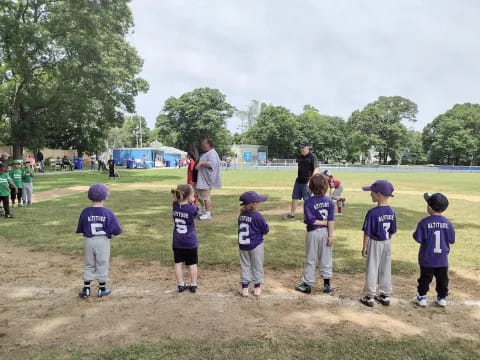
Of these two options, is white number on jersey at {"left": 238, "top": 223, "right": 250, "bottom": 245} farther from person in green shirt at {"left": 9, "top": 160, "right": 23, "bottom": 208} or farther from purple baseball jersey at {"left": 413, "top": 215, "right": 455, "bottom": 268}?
person in green shirt at {"left": 9, "top": 160, "right": 23, "bottom": 208}

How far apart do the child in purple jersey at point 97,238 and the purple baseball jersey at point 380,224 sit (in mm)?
2977

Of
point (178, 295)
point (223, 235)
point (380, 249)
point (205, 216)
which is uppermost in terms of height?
point (380, 249)

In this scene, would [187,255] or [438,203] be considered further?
[187,255]

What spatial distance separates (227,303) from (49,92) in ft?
100

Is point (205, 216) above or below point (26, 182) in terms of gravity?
below

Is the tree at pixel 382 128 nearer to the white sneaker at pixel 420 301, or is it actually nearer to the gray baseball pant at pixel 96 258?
the white sneaker at pixel 420 301

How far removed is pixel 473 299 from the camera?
4.57 meters

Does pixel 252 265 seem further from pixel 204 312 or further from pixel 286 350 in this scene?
pixel 286 350

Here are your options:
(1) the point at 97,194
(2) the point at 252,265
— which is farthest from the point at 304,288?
(1) the point at 97,194

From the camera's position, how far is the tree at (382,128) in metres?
77.6

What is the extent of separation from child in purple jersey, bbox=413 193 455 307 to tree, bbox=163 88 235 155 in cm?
7215

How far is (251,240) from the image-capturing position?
4508mm

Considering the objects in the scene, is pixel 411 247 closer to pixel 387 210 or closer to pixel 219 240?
pixel 387 210

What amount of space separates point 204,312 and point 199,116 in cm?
7438
